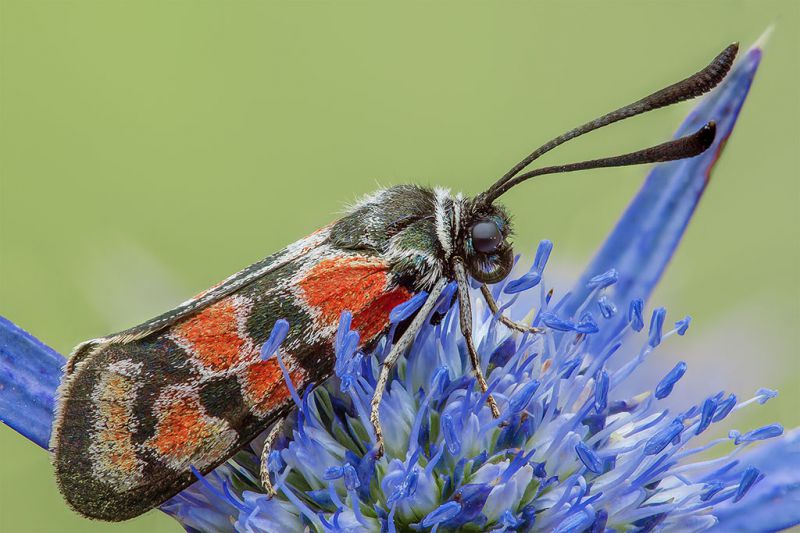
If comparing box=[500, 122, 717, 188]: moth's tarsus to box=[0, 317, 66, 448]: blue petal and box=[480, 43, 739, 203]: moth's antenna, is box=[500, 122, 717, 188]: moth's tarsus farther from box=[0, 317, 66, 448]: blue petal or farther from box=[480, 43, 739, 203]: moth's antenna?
box=[0, 317, 66, 448]: blue petal

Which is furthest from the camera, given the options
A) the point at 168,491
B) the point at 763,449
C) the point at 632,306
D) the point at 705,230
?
the point at 705,230

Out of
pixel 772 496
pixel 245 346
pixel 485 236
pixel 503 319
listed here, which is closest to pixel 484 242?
pixel 485 236

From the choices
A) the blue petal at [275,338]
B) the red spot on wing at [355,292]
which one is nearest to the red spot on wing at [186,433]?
the blue petal at [275,338]

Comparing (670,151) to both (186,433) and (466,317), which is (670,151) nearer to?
(466,317)

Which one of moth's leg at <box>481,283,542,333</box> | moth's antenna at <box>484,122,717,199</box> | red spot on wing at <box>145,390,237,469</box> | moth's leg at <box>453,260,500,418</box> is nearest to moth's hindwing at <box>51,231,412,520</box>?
red spot on wing at <box>145,390,237,469</box>

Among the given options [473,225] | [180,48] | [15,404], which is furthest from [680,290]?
[180,48]

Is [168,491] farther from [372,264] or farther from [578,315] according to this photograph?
[578,315]
